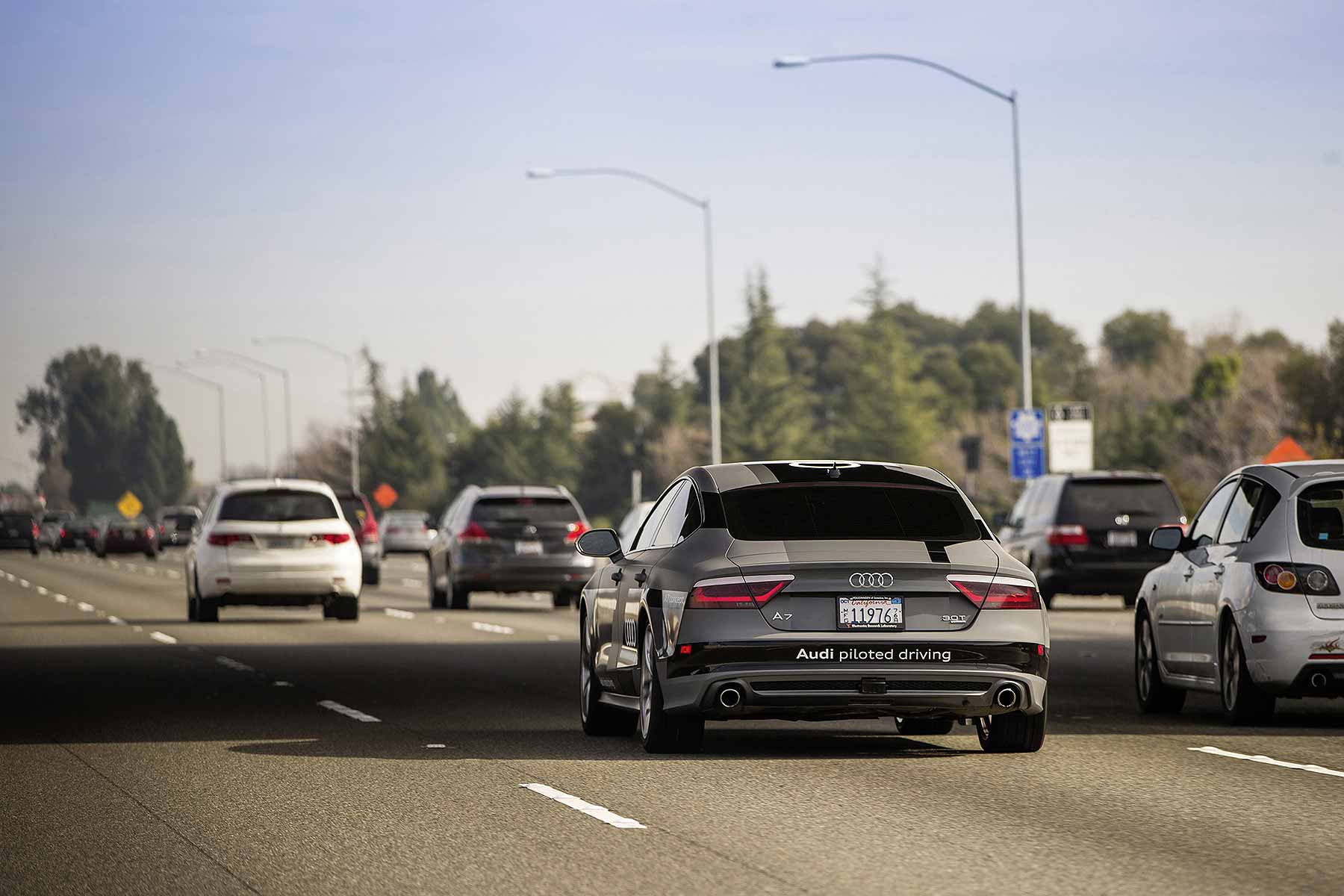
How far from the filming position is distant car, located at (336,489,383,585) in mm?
41544

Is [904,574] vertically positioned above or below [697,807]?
above

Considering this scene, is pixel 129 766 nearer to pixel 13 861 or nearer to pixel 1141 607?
pixel 13 861

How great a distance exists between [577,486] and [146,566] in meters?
A: 62.5

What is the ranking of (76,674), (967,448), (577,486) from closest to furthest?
(76,674) → (967,448) → (577,486)

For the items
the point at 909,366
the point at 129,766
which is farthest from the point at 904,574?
the point at 909,366

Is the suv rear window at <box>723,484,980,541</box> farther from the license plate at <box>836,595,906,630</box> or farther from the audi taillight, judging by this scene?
the audi taillight

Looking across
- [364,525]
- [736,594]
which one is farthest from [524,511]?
[736,594]

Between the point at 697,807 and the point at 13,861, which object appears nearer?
the point at 13,861

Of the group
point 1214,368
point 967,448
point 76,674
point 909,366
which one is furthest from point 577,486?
point 76,674

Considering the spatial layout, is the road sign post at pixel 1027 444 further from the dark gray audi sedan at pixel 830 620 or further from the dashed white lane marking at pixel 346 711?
the dark gray audi sedan at pixel 830 620

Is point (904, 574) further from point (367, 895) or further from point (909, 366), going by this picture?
point (909, 366)

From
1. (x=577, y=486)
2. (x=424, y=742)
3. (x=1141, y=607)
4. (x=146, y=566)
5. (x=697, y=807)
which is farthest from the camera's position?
(x=577, y=486)

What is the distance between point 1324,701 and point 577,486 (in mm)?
109996

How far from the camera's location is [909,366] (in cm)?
11219
